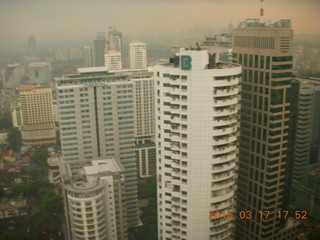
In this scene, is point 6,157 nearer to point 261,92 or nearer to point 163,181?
point 163,181

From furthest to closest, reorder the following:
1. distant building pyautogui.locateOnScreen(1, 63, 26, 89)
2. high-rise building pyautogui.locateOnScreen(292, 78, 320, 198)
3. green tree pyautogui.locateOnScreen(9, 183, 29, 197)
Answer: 1. distant building pyautogui.locateOnScreen(1, 63, 26, 89)
2. high-rise building pyautogui.locateOnScreen(292, 78, 320, 198)
3. green tree pyautogui.locateOnScreen(9, 183, 29, 197)

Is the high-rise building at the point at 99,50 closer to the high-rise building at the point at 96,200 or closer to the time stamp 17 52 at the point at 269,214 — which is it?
the high-rise building at the point at 96,200

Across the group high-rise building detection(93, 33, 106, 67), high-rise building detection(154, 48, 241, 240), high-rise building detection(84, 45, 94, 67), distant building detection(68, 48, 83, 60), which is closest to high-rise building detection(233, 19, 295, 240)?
high-rise building detection(154, 48, 241, 240)

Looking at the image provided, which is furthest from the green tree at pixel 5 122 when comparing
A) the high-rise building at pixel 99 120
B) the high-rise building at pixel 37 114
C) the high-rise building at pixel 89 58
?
the high-rise building at pixel 99 120

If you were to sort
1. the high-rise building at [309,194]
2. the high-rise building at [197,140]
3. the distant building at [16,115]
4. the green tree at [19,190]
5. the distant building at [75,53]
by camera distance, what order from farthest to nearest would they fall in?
1. the distant building at [16,115]
2. the distant building at [75,53]
3. the green tree at [19,190]
4. the high-rise building at [309,194]
5. the high-rise building at [197,140]

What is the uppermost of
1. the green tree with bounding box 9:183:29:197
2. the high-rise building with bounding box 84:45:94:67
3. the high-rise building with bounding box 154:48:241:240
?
the high-rise building with bounding box 84:45:94:67

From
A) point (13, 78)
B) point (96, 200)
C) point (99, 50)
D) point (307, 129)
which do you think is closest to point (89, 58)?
point (99, 50)

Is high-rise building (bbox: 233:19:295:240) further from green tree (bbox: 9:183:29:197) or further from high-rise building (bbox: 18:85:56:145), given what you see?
high-rise building (bbox: 18:85:56:145)
